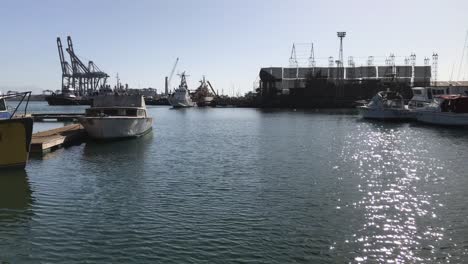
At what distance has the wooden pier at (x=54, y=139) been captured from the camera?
32.3 metres

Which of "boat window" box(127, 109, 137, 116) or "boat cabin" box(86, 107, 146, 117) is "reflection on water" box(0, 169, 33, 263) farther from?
"boat window" box(127, 109, 137, 116)

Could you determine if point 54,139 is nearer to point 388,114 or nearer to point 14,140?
point 14,140

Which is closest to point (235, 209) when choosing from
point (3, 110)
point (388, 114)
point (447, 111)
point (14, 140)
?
point (14, 140)

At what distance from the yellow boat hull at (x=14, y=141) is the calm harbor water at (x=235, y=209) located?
801mm

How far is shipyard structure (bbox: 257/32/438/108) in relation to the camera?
157125 mm

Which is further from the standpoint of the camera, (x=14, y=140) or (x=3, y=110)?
(x=3, y=110)

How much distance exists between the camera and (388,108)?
75312mm

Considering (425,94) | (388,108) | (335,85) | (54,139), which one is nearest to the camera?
(54,139)

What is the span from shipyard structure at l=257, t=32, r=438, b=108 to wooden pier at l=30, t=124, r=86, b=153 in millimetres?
111642

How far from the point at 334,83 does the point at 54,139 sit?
455 ft

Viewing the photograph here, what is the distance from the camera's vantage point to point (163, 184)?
2247cm

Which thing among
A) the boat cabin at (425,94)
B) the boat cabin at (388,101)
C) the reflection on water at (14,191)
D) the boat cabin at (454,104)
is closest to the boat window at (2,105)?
the reflection on water at (14,191)

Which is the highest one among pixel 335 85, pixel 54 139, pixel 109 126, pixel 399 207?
pixel 335 85

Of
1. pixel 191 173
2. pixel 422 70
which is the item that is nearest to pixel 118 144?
pixel 191 173
